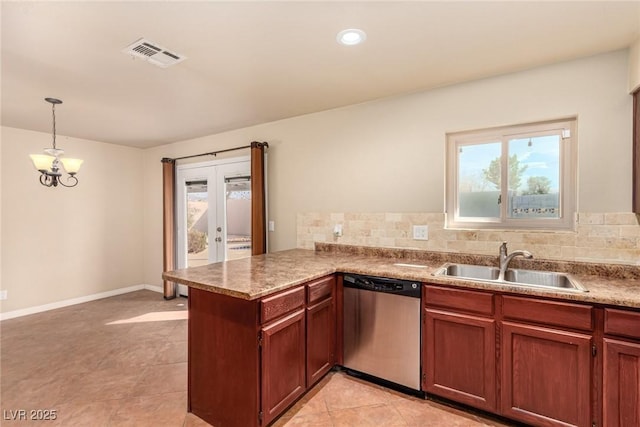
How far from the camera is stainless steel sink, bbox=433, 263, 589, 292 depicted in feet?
6.74

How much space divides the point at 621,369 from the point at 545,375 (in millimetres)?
336

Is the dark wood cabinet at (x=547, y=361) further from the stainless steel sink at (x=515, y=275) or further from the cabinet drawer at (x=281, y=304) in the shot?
the cabinet drawer at (x=281, y=304)

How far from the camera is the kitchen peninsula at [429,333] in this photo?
5.35 ft

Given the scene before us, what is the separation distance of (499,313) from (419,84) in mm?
1839

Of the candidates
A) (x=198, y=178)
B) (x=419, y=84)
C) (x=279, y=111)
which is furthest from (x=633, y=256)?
(x=198, y=178)

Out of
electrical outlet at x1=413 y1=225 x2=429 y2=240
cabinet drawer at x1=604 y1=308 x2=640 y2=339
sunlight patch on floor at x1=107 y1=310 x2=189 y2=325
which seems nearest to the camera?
cabinet drawer at x1=604 y1=308 x2=640 y2=339

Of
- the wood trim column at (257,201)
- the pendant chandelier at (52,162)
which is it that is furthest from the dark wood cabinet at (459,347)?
the pendant chandelier at (52,162)

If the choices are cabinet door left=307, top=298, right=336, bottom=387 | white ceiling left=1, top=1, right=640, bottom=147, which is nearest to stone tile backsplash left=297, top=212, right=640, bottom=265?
cabinet door left=307, top=298, right=336, bottom=387

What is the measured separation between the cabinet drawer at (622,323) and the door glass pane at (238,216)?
135 inches

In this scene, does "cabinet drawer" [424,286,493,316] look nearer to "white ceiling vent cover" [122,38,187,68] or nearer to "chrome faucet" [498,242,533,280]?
"chrome faucet" [498,242,533,280]

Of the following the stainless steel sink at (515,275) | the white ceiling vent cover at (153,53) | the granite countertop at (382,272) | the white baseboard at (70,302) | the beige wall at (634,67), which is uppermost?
the white ceiling vent cover at (153,53)

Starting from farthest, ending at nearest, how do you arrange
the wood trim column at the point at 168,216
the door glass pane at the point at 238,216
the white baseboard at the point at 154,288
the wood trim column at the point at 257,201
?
the white baseboard at the point at 154,288, the wood trim column at the point at 168,216, the door glass pane at the point at 238,216, the wood trim column at the point at 257,201

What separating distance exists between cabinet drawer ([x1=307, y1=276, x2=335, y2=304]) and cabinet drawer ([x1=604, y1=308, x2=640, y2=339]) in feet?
5.24

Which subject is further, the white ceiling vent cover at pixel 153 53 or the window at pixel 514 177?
the window at pixel 514 177
